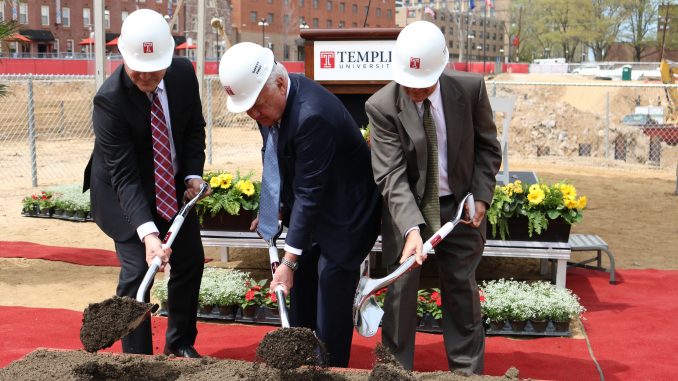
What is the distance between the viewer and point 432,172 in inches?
152

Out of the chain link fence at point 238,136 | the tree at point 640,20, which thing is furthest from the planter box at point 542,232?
the tree at point 640,20

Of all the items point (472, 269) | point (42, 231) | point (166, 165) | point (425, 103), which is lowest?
point (42, 231)

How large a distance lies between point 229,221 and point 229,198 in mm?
190

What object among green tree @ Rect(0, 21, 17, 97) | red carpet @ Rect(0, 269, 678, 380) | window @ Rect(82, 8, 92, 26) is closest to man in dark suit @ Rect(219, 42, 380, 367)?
red carpet @ Rect(0, 269, 678, 380)

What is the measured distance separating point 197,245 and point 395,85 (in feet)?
4.85

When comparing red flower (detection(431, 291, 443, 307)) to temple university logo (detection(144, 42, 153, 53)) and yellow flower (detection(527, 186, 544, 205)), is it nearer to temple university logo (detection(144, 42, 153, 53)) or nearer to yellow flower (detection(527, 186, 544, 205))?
yellow flower (detection(527, 186, 544, 205))

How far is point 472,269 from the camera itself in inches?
159

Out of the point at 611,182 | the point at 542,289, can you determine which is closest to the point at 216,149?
the point at 611,182

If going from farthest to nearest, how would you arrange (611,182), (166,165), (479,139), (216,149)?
1. (216,149)
2. (611,182)
3. (166,165)
4. (479,139)

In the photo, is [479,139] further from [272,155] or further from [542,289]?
[542,289]

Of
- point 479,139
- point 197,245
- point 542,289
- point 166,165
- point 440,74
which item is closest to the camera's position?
point 440,74

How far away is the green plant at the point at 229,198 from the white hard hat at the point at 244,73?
2.81 meters

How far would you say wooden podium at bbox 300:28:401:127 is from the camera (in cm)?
693

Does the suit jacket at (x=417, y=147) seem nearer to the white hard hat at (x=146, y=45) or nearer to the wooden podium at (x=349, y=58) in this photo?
the white hard hat at (x=146, y=45)
